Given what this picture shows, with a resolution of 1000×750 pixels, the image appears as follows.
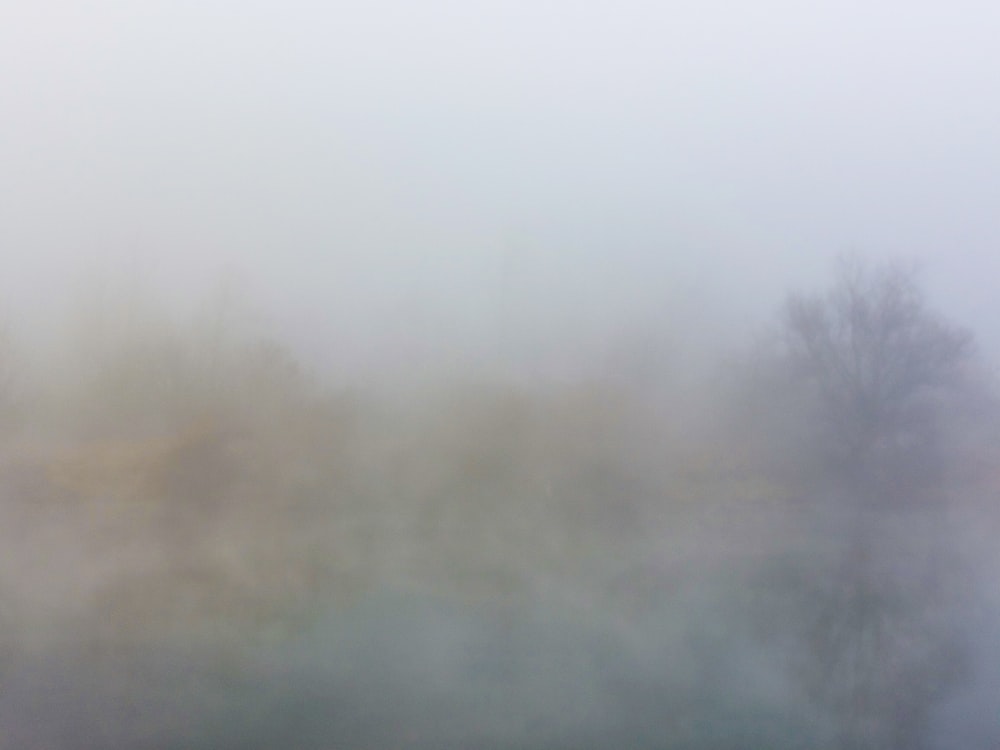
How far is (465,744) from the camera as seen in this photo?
498 centimetres

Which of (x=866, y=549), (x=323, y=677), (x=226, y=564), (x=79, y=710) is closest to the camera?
(x=79, y=710)

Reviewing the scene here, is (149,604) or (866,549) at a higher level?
(866,549)

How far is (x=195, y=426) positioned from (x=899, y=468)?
640 cm

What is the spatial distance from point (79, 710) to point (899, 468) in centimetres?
766

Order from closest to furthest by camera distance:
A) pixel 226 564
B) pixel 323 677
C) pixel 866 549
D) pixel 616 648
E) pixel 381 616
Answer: pixel 323 677, pixel 616 648, pixel 381 616, pixel 226 564, pixel 866 549

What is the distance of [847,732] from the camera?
5238mm

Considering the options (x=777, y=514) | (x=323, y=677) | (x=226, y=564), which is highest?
(x=777, y=514)

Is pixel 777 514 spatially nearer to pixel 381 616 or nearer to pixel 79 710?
pixel 381 616

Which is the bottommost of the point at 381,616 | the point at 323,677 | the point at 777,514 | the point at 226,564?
the point at 323,677

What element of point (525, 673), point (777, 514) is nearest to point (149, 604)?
point (525, 673)

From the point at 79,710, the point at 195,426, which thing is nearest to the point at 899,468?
the point at 195,426

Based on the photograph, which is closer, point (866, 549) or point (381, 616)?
point (381, 616)

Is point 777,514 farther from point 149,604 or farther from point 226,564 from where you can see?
point 149,604

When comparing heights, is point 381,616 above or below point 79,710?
above
